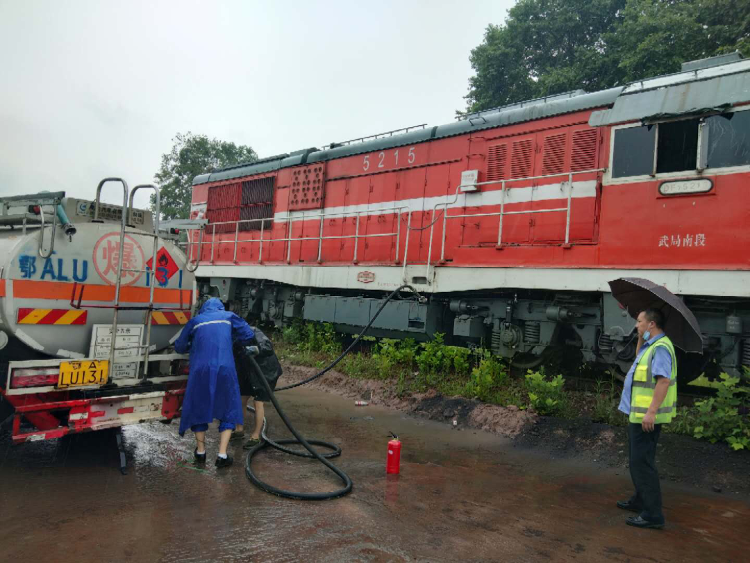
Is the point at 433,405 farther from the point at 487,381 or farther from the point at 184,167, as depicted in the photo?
the point at 184,167

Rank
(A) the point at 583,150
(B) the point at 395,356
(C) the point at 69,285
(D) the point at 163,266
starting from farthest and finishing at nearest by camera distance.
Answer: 1. (B) the point at 395,356
2. (A) the point at 583,150
3. (D) the point at 163,266
4. (C) the point at 69,285

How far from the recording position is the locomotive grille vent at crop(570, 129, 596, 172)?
7.38m

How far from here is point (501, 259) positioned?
758cm

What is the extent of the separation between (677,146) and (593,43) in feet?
65.2

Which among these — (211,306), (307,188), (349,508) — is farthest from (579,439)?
(307,188)

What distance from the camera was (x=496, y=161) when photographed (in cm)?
857

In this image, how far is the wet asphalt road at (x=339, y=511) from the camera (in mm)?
3340

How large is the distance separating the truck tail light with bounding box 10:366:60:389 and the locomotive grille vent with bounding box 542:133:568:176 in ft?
21.8

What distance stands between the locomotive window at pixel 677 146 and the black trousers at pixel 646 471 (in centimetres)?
345

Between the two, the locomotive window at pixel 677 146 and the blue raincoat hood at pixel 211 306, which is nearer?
the blue raincoat hood at pixel 211 306

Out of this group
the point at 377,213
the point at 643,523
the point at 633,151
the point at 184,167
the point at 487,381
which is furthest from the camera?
the point at 184,167

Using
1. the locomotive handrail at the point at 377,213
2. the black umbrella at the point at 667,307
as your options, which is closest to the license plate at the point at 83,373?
the locomotive handrail at the point at 377,213

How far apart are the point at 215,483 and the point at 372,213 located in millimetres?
6677

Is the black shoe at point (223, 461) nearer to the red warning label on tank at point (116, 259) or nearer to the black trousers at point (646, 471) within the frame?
the red warning label on tank at point (116, 259)
